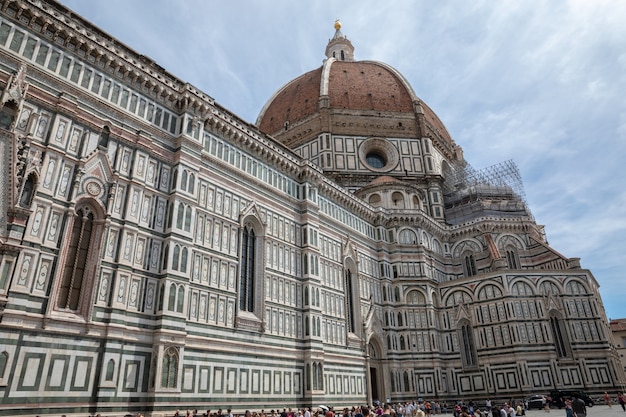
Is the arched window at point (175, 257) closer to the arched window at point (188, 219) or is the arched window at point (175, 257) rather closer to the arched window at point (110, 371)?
the arched window at point (188, 219)

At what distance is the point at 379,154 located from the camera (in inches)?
1558

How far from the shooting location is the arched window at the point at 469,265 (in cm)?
3431

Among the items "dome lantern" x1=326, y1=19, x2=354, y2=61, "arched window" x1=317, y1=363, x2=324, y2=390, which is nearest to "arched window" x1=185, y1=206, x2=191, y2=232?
"arched window" x1=317, y1=363, x2=324, y2=390

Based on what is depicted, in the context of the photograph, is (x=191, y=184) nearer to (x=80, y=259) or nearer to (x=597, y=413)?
(x=80, y=259)

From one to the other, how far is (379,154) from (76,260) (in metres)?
29.4

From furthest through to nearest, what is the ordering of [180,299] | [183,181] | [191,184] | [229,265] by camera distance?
[229,265]
[191,184]
[183,181]
[180,299]

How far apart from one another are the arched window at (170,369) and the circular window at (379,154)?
26003 mm

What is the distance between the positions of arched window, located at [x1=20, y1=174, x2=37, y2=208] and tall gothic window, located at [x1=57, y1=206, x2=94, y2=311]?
1.69 meters

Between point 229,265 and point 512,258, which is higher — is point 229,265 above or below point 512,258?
below

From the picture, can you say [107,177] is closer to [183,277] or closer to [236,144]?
[183,277]

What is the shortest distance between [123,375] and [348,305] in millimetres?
14962

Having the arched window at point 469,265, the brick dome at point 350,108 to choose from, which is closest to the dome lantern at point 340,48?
the brick dome at point 350,108

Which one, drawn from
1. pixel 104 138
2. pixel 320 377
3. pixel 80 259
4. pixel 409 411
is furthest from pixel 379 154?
pixel 80 259

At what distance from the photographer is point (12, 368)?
471 inches
